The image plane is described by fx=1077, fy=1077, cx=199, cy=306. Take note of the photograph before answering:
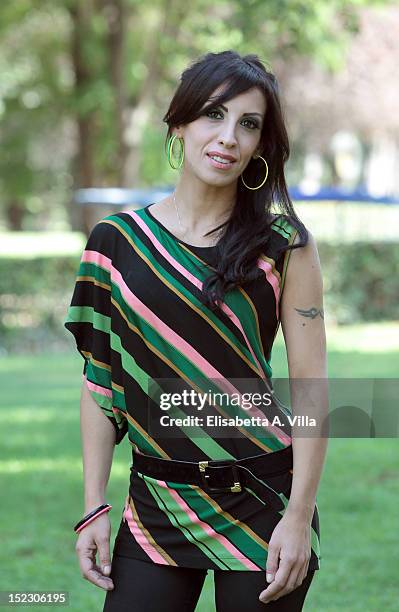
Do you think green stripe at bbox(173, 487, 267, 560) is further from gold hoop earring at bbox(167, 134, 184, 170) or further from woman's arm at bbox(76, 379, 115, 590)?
gold hoop earring at bbox(167, 134, 184, 170)

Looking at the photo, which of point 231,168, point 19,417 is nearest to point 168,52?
point 19,417

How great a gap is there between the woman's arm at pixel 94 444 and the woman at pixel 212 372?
55 mm

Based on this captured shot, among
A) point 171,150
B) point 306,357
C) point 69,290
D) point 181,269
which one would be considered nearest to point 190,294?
point 181,269

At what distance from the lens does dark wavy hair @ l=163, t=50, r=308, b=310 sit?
8.33 feet

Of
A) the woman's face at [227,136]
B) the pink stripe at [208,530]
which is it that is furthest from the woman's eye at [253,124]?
the pink stripe at [208,530]

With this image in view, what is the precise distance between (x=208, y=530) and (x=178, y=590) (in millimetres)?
169

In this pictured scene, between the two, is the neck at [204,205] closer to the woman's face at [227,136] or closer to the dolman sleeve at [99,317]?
the woman's face at [227,136]

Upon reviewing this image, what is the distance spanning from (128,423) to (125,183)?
17909mm

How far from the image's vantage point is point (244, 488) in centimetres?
256

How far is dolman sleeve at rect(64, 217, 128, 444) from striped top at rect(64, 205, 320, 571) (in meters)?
0.05

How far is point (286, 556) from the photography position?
2.51 meters

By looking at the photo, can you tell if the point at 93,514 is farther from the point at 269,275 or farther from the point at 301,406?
the point at 269,275

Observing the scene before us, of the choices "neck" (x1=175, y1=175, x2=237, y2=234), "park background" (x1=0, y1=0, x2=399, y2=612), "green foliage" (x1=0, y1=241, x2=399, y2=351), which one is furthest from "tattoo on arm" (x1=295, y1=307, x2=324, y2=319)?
"green foliage" (x1=0, y1=241, x2=399, y2=351)

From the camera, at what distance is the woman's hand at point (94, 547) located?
264 cm
